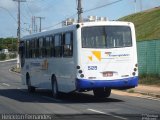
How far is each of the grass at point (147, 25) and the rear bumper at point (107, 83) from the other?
25446mm

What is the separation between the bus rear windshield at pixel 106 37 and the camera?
68.8ft

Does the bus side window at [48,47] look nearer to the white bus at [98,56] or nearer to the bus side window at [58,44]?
the bus side window at [58,44]

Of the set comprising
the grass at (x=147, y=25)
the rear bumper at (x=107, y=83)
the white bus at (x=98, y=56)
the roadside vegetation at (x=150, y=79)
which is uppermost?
the grass at (x=147, y=25)

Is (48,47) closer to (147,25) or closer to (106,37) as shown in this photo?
(106,37)

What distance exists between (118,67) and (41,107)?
3717 mm

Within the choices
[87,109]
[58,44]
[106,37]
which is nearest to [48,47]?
[58,44]

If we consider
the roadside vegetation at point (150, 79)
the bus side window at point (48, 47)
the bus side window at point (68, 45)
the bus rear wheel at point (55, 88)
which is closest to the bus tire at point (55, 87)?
the bus rear wheel at point (55, 88)

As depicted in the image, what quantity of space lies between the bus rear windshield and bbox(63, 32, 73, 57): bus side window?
73 centimetres

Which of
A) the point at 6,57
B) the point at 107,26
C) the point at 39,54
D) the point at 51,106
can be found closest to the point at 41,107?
the point at 51,106

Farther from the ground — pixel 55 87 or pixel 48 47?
pixel 48 47

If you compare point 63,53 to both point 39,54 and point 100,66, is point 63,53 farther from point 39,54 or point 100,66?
point 39,54

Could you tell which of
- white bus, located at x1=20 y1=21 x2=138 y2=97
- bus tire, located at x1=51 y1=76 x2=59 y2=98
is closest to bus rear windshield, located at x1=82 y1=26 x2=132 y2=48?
white bus, located at x1=20 y1=21 x2=138 y2=97

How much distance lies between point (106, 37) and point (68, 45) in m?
1.65

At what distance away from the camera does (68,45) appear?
21.8 metres
